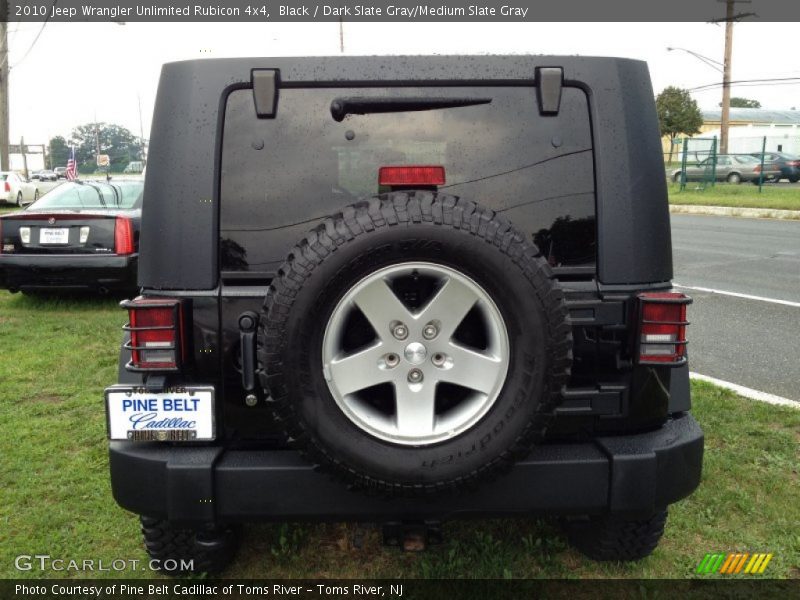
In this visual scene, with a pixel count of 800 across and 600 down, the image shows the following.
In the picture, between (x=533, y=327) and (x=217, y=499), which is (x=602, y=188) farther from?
(x=217, y=499)

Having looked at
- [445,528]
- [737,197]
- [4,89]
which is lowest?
[445,528]

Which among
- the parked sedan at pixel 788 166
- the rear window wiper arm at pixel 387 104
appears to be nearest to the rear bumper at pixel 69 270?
the rear window wiper arm at pixel 387 104

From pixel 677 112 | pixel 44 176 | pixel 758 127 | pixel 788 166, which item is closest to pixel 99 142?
pixel 44 176

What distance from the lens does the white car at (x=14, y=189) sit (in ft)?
76.2

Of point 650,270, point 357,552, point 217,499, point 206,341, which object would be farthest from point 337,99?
point 357,552

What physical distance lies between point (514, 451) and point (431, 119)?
42.6 inches

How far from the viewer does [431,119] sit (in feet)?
7.81

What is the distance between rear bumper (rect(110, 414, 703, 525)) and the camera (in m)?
2.34

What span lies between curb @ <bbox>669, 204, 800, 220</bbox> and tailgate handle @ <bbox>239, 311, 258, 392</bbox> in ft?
56.4

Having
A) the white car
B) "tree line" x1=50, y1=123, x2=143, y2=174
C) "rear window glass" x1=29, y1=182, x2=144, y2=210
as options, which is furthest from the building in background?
"tree line" x1=50, y1=123, x2=143, y2=174

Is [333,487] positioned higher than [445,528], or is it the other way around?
[333,487]

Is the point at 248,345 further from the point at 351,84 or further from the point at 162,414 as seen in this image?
the point at 351,84

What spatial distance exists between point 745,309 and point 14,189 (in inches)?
921

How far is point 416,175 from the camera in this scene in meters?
2.22
